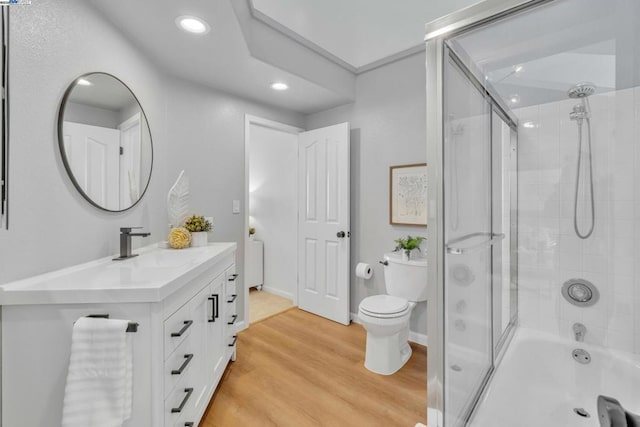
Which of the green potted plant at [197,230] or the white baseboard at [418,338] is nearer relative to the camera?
the green potted plant at [197,230]

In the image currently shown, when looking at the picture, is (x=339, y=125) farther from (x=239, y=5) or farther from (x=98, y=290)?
(x=98, y=290)

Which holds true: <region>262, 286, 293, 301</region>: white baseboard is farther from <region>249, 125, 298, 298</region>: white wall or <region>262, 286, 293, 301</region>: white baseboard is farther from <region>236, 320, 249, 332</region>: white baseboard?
<region>236, 320, 249, 332</region>: white baseboard

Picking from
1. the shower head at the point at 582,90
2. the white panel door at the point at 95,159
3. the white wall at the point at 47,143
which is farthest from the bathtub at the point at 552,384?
the white panel door at the point at 95,159

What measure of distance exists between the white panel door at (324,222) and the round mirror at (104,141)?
1.66 metres

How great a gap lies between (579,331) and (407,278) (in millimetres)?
1081

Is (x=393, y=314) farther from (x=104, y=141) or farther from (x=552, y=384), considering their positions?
(x=104, y=141)

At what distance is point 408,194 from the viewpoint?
2619 millimetres

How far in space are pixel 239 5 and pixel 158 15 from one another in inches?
18.6

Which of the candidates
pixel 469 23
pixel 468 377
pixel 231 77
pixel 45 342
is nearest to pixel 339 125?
pixel 231 77

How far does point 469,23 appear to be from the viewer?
3.44 ft

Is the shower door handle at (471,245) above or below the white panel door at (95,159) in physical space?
below

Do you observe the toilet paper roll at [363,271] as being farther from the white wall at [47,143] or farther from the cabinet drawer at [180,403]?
the white wall at [47,143]

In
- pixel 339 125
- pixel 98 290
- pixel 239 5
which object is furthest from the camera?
pixel 339 125

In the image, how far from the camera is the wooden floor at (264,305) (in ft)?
10.4
